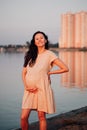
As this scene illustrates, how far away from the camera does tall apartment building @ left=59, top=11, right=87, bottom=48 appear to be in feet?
361

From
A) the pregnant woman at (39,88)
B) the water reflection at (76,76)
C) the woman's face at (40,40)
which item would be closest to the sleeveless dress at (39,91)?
the pregnant woman at (39,88)

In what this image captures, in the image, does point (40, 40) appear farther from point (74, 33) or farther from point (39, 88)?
point (74, 33)

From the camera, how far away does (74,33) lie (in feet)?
372

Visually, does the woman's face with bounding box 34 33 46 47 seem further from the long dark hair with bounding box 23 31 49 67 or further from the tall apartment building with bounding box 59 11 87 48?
the tall apartment building with bounding box 59 11 87 48

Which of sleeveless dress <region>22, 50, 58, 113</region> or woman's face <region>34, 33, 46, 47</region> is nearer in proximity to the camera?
sleeveless dress <region>22, 50, 58, 113</region>

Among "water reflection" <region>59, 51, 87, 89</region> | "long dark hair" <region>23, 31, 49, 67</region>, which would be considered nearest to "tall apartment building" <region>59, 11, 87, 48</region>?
"water reflection" <region>59, 51, 87, 89</region>

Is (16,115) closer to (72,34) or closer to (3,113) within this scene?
(3,113)

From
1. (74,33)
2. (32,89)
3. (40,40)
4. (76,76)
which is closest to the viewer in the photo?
(32,89)

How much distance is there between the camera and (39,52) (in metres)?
3.69

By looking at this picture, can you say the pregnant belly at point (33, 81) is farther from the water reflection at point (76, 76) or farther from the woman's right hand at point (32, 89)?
the water reflection at point (76, 76)

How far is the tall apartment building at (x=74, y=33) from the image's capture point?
110062mm

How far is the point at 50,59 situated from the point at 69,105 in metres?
8.04

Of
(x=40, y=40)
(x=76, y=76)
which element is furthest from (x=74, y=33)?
(x=40, y=40)

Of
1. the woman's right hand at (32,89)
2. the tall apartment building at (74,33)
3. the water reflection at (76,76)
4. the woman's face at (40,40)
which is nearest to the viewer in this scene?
the woman's right hand at (32,89)
